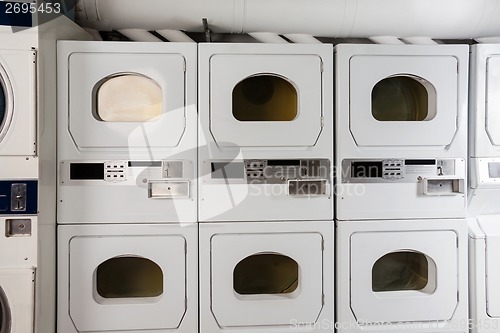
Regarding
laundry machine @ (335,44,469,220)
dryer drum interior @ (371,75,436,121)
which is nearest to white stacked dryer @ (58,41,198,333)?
laundry machine @ (335,44,469,220)

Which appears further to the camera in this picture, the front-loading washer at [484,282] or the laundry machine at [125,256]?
the front-loading washer at [484,282]

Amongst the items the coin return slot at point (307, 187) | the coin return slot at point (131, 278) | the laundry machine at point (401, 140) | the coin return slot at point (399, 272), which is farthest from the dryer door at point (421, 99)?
the coin return slot at point (131, 278)

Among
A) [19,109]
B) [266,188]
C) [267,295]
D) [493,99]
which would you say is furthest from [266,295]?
[493,99]

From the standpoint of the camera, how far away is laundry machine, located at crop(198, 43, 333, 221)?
83.0 inches

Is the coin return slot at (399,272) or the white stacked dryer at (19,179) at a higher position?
the white stacked dryer at (19,179)

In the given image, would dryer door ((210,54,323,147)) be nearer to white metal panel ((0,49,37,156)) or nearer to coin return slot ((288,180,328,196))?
coin return slot ((288,180,328,196))

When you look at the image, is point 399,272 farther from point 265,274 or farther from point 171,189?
point 171,189

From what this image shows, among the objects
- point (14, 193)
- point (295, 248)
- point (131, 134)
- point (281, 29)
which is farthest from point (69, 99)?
point (295, 248)

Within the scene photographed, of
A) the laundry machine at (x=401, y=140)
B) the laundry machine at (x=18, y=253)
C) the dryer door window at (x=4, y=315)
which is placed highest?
the laundry machine at (x=401, y=140)

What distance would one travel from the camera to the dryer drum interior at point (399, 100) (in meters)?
2.35

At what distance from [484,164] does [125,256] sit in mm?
2187

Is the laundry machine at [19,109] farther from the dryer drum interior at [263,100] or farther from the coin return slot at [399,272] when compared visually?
the coin return slot at [399,272]

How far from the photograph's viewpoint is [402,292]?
2.29 metres

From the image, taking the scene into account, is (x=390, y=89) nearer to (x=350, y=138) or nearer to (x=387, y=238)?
(x=350, y=138)
